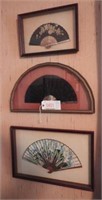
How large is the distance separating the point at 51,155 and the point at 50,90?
0.33 metres

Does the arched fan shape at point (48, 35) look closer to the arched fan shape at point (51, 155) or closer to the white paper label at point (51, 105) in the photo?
the white paper label at point (51, 105)

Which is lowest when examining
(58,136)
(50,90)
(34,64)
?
(58,136)

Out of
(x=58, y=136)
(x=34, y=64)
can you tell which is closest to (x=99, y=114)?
(x=58, y=136)

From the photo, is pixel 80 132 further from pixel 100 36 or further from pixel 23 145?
pixel 100 36

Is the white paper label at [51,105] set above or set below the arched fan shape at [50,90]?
below

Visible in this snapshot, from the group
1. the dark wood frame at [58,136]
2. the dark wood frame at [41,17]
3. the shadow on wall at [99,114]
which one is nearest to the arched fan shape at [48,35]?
the dark wood frame at [41,17]

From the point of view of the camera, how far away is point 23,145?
41.7 inches

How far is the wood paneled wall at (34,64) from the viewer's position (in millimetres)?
902

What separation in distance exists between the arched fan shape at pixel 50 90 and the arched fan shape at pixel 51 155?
225 mm

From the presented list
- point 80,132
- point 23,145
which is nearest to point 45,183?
point 23,145

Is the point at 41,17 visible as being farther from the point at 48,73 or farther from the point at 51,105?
the point at 51,105

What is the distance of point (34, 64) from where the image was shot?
1014mm

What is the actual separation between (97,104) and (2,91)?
1.74 feet

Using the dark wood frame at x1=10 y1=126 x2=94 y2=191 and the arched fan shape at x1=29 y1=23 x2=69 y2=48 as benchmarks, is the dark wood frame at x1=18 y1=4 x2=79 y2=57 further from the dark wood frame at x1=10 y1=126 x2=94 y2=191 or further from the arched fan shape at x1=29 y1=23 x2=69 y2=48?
the dark wood frame at x1=10 y1=126 x2=94 y2=191
